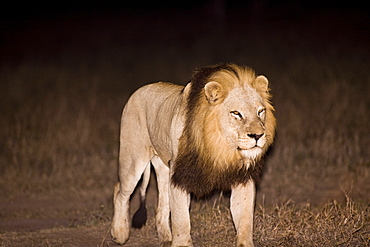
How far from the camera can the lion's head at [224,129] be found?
14.5 feet

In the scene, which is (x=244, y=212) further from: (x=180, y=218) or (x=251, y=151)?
(x=251, y=151)

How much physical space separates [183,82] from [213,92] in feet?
30.0

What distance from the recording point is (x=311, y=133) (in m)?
9.45

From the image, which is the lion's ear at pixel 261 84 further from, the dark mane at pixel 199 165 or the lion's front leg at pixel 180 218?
the lion's front leg at pixel 180 218

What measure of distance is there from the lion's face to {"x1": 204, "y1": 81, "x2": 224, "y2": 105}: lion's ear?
0.15 ft

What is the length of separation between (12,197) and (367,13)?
18673mm

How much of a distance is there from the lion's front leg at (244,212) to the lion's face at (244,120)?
380 millimetres

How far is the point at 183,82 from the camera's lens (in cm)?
1361

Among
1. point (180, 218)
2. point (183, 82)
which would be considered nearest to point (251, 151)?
point (180, 218)

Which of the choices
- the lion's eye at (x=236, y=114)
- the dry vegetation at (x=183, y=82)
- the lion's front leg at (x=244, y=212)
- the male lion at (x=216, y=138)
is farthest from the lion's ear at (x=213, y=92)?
the dry vegetation at (x=183, y=82)

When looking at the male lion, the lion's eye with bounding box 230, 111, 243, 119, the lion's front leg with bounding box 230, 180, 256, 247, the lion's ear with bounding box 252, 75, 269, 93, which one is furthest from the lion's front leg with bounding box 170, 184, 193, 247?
the lion's ear with bounding box 252, 75, 269, 93

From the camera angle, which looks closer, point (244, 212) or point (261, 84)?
point (261, 84)

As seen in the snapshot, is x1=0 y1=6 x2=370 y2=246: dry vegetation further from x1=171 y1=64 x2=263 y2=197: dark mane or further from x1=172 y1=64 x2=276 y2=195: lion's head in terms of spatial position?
x1=172 y1=64 x2=276 y2=195: lion's head

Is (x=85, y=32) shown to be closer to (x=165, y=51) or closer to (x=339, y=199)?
(x=165, y=51)
